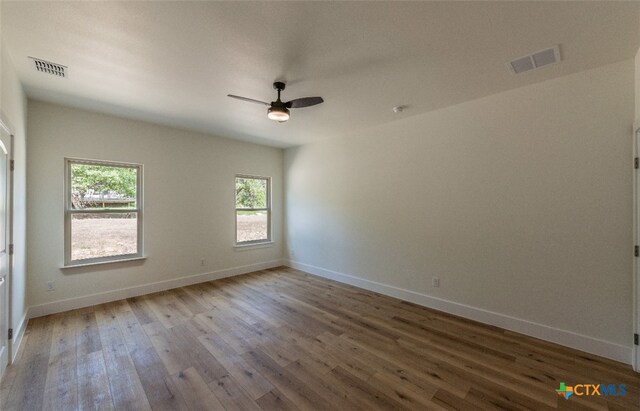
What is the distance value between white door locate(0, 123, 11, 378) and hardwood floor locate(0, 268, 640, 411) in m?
0.24

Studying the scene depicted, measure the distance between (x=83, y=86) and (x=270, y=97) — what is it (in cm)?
205

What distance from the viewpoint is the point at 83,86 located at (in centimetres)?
282

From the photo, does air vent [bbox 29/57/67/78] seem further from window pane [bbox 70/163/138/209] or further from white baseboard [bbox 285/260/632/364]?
white baseboard [bbox 285/260/632/364]

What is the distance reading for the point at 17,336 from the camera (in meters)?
2.57

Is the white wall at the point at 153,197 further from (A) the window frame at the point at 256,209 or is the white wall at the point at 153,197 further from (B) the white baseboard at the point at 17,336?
(B) the white baseboard at the point at 17,336

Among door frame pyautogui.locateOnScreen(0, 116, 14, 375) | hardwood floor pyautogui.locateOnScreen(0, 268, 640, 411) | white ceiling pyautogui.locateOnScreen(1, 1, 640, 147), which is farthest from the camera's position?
door frame pyautogui.locateOnScreen(0, 116, 14, 375)

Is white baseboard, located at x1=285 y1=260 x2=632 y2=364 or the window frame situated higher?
the window frame

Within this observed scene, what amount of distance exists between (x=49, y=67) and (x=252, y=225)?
3798mm

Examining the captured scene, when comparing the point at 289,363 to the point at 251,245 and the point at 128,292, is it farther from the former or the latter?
the point at 251,245

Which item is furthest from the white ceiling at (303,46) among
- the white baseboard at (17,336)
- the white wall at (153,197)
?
the white baseboard at (17,336)

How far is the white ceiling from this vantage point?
1729 millimetres

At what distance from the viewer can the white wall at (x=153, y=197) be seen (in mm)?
3285

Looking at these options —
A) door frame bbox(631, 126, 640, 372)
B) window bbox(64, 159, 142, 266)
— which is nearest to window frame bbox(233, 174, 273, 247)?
window bbox(64, 159, 142, 266)

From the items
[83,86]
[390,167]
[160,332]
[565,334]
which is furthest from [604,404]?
[83,86]
